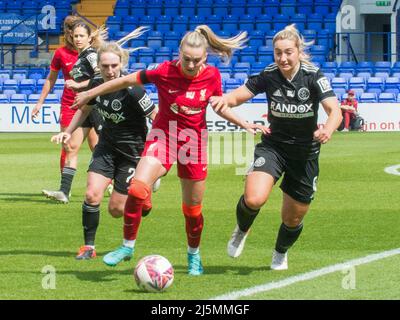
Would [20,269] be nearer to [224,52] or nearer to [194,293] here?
[194,293]

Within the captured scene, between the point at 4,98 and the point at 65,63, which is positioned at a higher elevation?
the point at 65,63

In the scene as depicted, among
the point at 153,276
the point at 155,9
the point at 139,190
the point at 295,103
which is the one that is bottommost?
the point at 153,276

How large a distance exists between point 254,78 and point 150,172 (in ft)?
4.24

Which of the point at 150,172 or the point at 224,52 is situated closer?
the point at 150,172

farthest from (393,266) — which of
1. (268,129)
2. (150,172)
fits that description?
(150,172)

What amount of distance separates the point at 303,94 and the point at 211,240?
263 cm

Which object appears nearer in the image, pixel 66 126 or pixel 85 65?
pixel 85 65

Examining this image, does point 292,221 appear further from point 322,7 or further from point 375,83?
point 322,7

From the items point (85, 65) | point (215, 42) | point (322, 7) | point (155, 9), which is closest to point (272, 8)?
point (322, 7)

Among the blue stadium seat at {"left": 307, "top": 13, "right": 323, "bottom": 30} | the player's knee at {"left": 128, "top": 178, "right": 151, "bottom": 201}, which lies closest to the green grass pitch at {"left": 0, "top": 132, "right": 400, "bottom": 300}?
the player's knee at {"left": 128, "top": 178, "right": 151, "bottom": 201}

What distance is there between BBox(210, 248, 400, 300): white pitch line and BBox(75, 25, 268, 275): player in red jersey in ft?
2.67

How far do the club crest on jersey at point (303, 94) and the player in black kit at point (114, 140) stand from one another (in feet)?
5.42

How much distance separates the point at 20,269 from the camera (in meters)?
8.82

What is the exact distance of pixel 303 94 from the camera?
8602 mm
